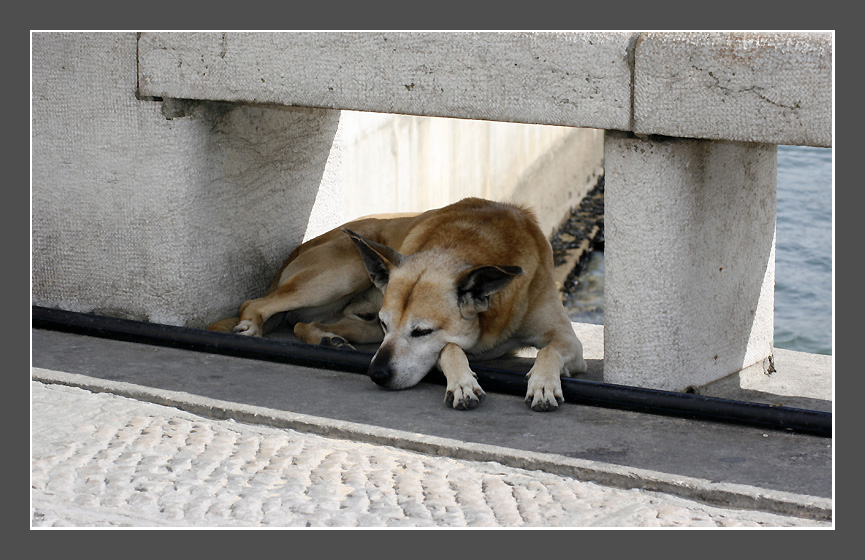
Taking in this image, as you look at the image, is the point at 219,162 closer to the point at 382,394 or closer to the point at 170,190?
the point at 170,190

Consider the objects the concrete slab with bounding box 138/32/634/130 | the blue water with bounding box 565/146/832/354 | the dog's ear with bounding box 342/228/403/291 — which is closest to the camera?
the concrete slab with bounding box 138/32/634/130

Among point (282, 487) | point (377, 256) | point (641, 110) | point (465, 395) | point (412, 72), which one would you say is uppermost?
point (412, 72)

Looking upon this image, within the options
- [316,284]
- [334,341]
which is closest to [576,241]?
[316,284]

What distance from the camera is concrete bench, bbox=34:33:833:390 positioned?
3994 mm

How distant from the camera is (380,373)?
4.58 metres

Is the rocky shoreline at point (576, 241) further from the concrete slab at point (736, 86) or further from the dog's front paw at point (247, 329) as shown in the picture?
the concrete slab at point (736, 86)

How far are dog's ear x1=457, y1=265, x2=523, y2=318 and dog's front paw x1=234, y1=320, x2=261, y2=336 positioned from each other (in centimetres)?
120

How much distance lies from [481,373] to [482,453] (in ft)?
2.83

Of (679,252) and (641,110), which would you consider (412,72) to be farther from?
(679,252)

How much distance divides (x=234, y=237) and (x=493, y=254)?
5.15 feet

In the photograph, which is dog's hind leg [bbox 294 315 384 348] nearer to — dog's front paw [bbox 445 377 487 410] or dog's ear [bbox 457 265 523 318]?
dog's ear [bbox 457 265 523 318]

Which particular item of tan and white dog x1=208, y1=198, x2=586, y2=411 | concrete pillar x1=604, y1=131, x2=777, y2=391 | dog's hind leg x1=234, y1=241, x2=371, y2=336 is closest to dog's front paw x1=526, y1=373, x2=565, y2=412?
tan and white dog x1=208, y1=198, x2=586, y2=411

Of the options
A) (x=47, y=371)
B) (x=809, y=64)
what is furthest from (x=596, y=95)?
(x=47, y=371)

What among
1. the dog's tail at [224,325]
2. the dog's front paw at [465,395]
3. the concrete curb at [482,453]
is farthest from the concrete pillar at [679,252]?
the dog's tail at [224,325]
